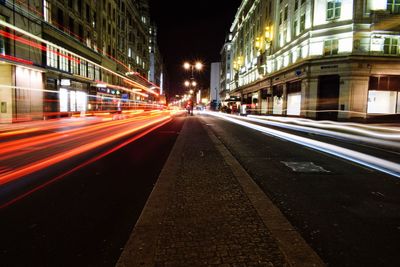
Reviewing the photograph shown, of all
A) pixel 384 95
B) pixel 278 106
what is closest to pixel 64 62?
pixel 278 106

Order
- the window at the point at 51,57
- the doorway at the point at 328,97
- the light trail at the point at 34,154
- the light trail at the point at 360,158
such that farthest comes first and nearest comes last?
the doorway at the point at 328,97, the window at the point at 51,57, the light trail at the point at 360,158, the light trail at the point at 34,154

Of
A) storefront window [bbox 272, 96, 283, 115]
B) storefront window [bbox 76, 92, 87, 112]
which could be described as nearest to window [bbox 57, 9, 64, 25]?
storefront window [bbox 76, 92, 87, 112]

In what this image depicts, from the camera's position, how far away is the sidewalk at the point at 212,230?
2.84 m

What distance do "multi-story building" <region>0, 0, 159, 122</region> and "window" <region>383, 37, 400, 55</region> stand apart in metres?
31.9

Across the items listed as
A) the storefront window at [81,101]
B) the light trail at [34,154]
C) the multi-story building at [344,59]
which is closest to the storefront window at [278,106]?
the multi-story building at [344,59]

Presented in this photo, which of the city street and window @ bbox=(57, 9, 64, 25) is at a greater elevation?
window @ bbox=(57, 9, 64, 25)

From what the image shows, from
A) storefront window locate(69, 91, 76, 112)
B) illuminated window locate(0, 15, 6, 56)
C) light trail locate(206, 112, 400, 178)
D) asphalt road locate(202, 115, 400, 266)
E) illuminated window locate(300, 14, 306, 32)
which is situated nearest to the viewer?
asphalt road locate(202, 115, 400, 266)

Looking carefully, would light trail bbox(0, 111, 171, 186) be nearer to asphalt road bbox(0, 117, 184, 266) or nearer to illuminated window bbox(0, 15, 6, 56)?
asphalt road bbox(0, 117, 184, 266)

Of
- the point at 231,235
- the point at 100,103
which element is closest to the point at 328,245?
the point at 231,235

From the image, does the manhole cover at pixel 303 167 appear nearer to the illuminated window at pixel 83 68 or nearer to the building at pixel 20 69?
the building at pixel 20 69

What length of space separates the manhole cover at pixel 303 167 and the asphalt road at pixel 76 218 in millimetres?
3425

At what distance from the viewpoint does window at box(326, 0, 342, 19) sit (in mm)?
32344

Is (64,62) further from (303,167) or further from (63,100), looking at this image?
(303,167)

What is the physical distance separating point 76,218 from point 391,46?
37.1 metres
